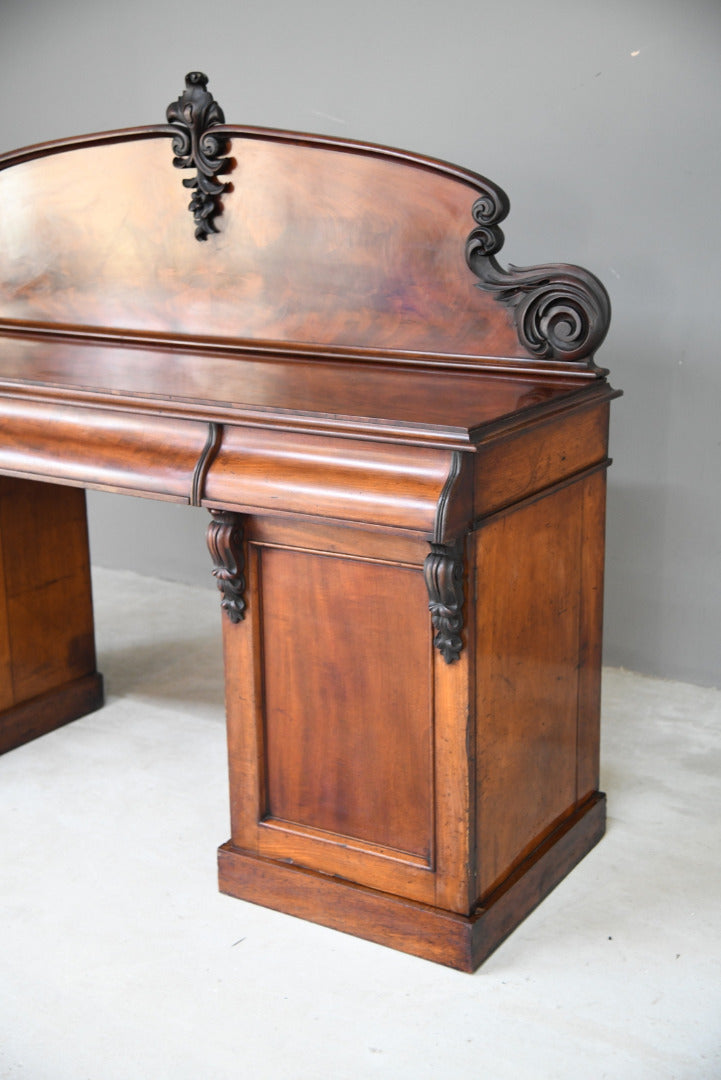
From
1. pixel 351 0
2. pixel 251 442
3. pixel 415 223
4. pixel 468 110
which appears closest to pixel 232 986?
pixel 251 442

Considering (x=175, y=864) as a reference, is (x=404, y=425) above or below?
above

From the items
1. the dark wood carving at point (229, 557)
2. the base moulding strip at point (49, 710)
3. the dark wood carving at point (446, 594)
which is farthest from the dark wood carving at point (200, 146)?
the base moulding strip at point (49, 710)

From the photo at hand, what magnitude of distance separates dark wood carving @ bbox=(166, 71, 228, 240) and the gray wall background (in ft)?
3.80

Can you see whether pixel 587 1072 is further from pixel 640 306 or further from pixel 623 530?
pixel 640 306

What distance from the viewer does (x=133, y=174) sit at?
3.28m

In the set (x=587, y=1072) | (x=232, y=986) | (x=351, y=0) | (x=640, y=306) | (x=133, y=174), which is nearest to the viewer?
(x=587, y=1072)

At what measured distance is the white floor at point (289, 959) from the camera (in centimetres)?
224

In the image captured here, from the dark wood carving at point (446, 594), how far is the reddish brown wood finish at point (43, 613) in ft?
5.20

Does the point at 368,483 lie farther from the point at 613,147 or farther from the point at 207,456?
the point at 613,147

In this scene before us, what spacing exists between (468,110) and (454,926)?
2645 mm

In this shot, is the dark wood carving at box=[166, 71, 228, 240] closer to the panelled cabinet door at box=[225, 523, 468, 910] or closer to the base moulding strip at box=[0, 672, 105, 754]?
the panelled cabinet door at box=[225, 523, 468, 910]

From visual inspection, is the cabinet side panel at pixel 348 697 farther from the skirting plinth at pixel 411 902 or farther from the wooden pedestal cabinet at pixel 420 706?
the skirting plinth at pixel 411 902

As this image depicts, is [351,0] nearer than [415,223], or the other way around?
[415,223]

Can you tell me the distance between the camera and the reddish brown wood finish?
3.48 metres
